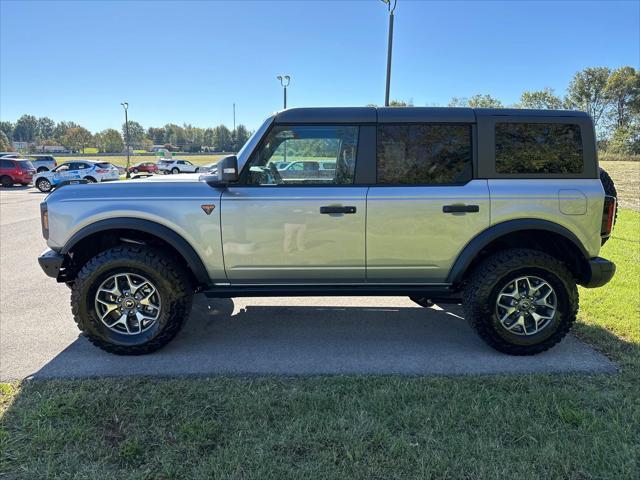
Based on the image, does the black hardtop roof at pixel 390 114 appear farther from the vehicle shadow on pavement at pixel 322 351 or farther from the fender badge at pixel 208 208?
the vehicle shadow on pavement at pixel 322 351

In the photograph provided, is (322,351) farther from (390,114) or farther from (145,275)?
(390,114)

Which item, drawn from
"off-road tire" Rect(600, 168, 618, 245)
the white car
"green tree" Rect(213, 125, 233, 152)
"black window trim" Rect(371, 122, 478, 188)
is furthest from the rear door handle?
"green tree" Rect(213, 125, 233, 152)

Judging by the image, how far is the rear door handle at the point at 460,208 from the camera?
362 centimetres

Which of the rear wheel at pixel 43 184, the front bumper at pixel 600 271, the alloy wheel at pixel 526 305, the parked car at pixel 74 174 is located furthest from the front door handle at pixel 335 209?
the rear wheel at pixel 43 184

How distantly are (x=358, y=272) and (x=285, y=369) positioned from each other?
100cm

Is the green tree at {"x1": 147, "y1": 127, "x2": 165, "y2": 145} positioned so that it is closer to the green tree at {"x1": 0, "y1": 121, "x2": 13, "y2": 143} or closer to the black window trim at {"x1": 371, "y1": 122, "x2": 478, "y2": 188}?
the green tree at {"x1": 0, "y1": 121, "x2": 13, "y2": 143}

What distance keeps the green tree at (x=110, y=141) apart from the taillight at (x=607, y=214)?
119m

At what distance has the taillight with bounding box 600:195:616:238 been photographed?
3682mm

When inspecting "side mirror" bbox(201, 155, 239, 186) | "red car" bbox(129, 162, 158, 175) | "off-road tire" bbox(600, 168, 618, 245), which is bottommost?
"off-road tire" bbox(600, 168, 618, 245)

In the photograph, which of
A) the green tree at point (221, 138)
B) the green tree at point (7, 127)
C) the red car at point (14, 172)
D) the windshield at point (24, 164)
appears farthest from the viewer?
the green tree at point (7, 127)

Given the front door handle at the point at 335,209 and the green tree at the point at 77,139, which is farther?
the green tree at the point at 77,139

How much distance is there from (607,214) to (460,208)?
1.25m

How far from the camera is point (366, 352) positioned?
151 inches

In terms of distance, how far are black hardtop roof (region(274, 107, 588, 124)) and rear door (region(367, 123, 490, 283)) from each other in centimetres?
6
